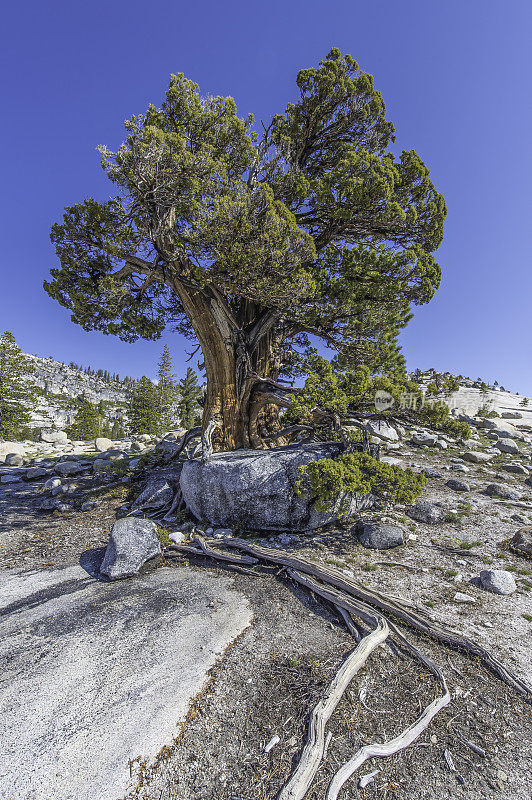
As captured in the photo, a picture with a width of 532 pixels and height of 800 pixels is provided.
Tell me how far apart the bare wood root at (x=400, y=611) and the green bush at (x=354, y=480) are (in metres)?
1.16

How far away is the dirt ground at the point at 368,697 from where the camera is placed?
2568 mm

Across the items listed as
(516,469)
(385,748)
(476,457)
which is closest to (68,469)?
(385,748)

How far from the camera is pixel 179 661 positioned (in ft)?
12.4

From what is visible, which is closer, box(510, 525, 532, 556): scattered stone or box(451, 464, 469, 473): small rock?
box(510, 525, 532, 556): scattered stone

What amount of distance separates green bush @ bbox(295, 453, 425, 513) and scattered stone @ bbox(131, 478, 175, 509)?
449 centimetres

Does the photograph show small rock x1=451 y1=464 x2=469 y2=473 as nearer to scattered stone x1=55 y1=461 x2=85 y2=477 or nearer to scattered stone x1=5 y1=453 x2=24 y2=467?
scattered stone x1=55 y1=461 x2=85 y2=477

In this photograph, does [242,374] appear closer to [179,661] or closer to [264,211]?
[264,211]

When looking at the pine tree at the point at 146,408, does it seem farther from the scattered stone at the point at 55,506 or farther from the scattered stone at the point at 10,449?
the scattered stone at the point at 55,506

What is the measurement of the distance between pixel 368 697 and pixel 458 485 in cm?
778

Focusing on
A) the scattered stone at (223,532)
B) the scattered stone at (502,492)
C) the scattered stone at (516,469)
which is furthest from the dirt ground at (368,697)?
the scattered stone at (516,469)

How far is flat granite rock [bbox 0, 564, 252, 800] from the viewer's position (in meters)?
2.71

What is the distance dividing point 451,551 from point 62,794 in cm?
652

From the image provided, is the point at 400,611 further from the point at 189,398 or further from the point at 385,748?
the point at 189,398

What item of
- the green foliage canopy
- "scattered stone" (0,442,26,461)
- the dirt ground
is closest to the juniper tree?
the green foliage canopy
